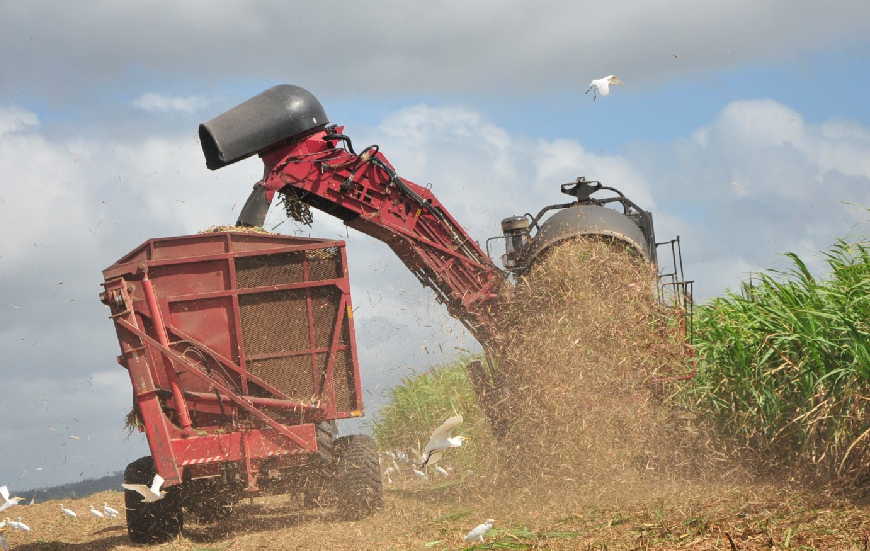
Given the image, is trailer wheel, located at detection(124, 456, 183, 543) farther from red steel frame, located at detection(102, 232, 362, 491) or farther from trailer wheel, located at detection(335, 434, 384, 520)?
trailer wheel, located at detection(335, 434, 384, 520)

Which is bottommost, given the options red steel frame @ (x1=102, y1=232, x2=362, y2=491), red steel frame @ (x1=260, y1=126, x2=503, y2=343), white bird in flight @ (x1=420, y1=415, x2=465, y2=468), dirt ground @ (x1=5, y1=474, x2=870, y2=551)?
dirt ground @ (x1=5, y1=474, x2=870, y2=551)

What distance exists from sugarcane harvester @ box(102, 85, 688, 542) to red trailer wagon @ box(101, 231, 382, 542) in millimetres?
14

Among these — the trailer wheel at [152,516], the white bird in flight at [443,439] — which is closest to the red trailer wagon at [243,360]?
the trailer wheel at [152,516]

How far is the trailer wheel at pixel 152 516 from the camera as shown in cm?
979

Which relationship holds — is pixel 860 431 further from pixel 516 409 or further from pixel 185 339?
pixel 185 339

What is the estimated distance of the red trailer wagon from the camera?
9375 millimetres

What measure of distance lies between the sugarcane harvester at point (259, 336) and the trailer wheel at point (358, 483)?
14mm

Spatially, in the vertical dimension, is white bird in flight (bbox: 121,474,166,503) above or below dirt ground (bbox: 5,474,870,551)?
above

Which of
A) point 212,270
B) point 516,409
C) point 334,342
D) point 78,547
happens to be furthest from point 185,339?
point 516,409

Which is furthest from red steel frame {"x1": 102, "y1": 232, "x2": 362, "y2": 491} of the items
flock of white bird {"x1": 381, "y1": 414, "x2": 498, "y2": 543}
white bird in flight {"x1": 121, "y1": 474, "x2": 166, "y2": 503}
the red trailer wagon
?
flock of white bird {"x1": 381, "y1": 414, "x2": 498, "y2": 543}

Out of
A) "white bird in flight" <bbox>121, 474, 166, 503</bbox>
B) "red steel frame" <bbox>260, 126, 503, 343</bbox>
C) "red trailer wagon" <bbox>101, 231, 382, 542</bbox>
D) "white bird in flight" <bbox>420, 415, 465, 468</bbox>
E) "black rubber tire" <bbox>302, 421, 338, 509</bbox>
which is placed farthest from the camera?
"red steel frame" <bbox>260, 126, 503, 343</bbox>

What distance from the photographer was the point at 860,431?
803 centimetres

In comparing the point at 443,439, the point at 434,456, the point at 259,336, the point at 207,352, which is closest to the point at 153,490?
the point at 207,352

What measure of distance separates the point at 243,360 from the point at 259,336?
283mm
